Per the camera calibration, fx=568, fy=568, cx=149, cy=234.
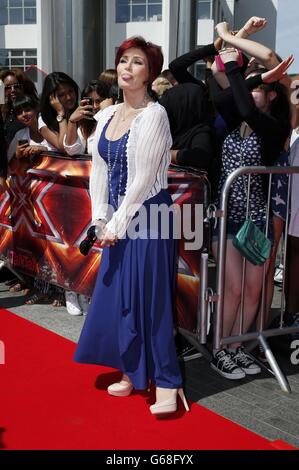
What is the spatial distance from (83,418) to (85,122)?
275cm

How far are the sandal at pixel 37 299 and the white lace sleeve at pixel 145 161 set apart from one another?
2438 mm

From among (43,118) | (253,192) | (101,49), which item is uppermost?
(101,49)

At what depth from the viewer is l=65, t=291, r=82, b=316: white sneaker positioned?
4.88 metres

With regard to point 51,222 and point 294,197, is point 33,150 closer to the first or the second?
point 51,222

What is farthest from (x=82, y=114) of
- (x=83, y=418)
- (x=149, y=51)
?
(x=83, y=418)

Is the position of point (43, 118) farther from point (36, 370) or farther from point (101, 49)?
point (101, 49)

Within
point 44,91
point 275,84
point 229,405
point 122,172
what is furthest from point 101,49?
point 229,405

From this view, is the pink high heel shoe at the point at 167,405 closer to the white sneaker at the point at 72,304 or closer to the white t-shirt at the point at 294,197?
the white t-shirt at the point at 294,197

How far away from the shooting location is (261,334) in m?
3.78

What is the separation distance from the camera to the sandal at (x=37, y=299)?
5.16 metres

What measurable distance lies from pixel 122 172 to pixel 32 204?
2223 millimetres

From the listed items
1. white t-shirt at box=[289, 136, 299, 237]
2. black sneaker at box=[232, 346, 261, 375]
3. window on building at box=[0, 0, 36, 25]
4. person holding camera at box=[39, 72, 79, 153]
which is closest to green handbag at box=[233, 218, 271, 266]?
white t-shirt at box=[289, 136, 299, 237]

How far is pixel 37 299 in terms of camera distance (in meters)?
5.20

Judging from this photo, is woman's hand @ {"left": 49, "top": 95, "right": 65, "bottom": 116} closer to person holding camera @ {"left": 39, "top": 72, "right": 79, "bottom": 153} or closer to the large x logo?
person holding camera @ {"left": 39, "top": 72, "right": 79, "bottom": 153}
